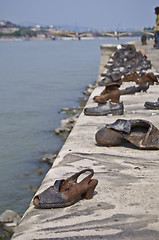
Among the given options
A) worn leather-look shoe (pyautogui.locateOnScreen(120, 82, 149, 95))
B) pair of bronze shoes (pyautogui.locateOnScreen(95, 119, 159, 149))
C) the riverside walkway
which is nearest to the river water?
worn leather-look shoe (pyautogui.locateOnScreen(120, 82, 149, 95))

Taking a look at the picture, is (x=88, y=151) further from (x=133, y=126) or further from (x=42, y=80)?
(x=42, y=80)

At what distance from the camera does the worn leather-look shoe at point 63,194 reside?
345 cm

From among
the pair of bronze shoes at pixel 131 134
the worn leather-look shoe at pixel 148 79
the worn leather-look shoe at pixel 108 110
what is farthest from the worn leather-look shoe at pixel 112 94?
the pair of bronze shoes at pixel 131 134

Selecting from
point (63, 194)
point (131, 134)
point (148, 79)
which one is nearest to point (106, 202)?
point (63, 194)

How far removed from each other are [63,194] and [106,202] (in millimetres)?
325

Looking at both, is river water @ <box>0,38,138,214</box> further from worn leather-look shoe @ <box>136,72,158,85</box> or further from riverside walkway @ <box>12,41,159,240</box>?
riverside walkway @ <box>12,41,159,240</box>

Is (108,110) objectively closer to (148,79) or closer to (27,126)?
(148,79)

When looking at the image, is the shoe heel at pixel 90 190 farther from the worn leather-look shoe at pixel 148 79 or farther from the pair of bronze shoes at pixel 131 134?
the worn leather-look shoe at pixel 148 79

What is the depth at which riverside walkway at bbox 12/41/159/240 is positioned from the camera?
10.0ft

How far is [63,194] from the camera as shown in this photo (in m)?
3.47

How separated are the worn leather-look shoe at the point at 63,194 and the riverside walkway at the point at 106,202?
0.14 feet

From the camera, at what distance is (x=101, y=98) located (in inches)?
304

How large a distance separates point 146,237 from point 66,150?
2.17 meters

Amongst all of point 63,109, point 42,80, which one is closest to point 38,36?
point 42,80
